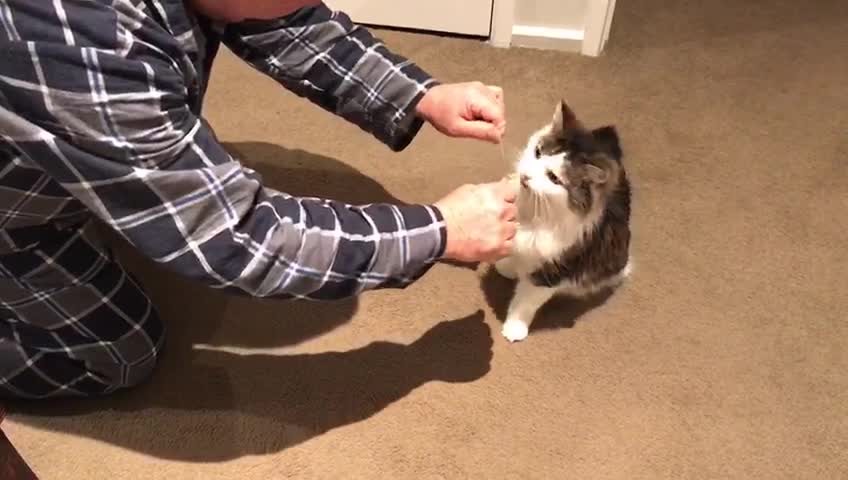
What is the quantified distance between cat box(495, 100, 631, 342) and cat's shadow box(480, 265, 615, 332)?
0.04 metres

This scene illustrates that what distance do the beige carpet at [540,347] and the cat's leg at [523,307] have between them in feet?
0.09

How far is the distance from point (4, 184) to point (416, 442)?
674mm

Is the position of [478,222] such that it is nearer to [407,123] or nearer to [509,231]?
[509,231]

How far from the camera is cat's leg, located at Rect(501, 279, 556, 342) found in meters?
1.31

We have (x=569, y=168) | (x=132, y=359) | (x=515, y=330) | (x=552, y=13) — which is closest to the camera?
(x=569, y=168)

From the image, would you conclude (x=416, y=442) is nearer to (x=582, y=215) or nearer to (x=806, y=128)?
(x=582, y=215)

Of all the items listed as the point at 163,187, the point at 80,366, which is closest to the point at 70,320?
the point at 80,366

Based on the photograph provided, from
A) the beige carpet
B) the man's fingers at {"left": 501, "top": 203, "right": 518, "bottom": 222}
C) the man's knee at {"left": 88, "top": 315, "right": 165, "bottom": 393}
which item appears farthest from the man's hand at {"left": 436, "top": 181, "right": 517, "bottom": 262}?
the man's knee at {"left": 88, "top": 315, "right": 165, "bottom": 393}

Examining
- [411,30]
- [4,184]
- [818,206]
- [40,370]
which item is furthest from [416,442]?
[411,30]

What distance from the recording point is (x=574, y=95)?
5.85 feet

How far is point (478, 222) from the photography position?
1.03 metres

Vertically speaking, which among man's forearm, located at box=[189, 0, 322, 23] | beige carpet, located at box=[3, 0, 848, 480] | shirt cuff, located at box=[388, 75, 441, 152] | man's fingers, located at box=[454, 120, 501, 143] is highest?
man's forearm, located at box=[189, 0, 322, 23]

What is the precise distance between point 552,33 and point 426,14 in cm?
29

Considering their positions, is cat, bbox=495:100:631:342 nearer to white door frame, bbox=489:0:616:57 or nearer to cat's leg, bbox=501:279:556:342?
cat's leg, bbox=501:279:556:342
